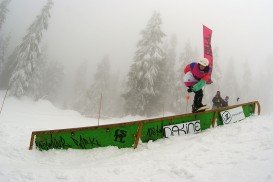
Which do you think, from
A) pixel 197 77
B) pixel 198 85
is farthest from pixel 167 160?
pixel 197 77

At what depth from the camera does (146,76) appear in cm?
2992

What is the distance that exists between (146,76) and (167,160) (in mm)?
23098

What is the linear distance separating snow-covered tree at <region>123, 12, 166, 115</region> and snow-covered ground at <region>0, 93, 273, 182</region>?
20.4 meters

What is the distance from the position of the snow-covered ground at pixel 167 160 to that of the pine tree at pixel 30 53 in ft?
86.5

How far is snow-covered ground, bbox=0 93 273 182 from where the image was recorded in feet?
19.5

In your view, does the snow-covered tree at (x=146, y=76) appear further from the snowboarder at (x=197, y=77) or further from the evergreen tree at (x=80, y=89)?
the evergreen tree at (x=80, y=89)

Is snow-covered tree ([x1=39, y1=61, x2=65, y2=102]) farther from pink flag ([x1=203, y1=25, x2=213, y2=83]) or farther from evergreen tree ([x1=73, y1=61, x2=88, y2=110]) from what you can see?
pink flag ([x1=203, y1=25, x2=213, y2=83])

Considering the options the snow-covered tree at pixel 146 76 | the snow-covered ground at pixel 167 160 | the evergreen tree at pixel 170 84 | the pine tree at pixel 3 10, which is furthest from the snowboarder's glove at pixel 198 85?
the pine tree at pixel 3 10

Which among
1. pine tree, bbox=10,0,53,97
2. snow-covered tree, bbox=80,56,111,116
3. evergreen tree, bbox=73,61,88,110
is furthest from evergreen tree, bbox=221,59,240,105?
pine tree, bbox=10,0,53,97

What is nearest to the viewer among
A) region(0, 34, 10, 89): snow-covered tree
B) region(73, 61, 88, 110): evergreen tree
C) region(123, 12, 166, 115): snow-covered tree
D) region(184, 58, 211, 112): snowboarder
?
region(184, 58, 211, 112): snowboarder

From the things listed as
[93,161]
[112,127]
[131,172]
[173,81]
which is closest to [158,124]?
[112,127]

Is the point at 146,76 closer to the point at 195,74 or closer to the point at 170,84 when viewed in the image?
the point at 170,84

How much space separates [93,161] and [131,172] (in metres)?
1.98

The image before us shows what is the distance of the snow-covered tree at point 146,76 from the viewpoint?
30047 mm
